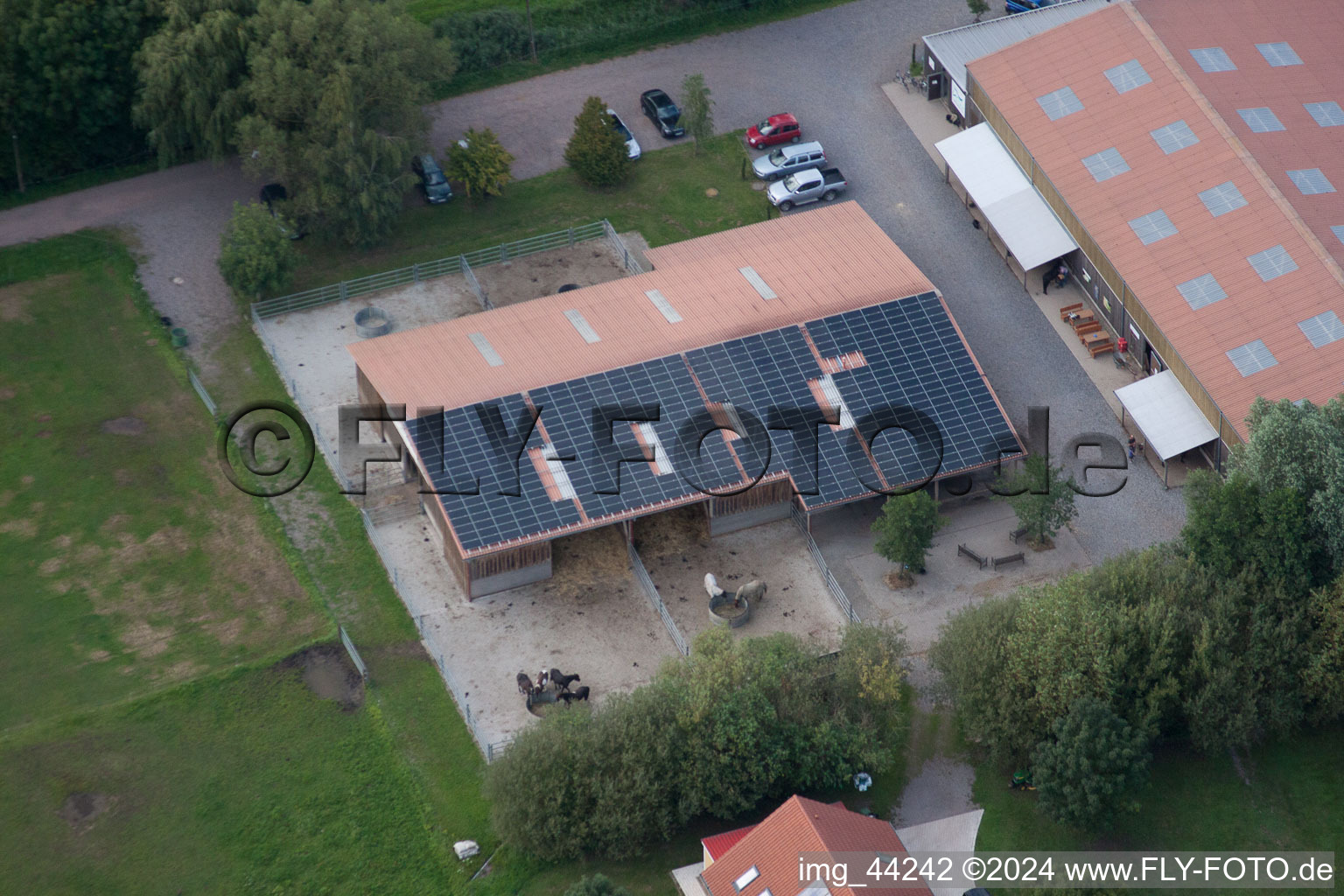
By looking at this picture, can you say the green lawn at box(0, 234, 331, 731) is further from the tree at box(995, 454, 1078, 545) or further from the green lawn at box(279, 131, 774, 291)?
the tree at box(995, 454, 1078, 545)

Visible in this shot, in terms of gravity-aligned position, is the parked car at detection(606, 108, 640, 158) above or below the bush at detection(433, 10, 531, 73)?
below

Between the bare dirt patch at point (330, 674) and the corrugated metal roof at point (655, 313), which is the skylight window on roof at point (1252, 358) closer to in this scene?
the corrugated metal roof at point (655, 313)

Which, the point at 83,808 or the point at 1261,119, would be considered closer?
the point at 83,808

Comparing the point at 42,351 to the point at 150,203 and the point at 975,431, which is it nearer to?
the point at 150,203

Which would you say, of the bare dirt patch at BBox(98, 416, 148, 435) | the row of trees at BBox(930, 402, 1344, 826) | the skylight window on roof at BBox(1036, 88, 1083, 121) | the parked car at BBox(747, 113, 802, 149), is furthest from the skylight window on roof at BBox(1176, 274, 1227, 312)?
the bare dirt patch at BBox(98, 416, 148, 435)

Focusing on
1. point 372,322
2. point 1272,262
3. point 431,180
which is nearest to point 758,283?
point 372,322

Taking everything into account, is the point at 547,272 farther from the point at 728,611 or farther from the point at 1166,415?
the point at 1166,415

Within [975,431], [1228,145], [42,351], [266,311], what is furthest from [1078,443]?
[42,351]
